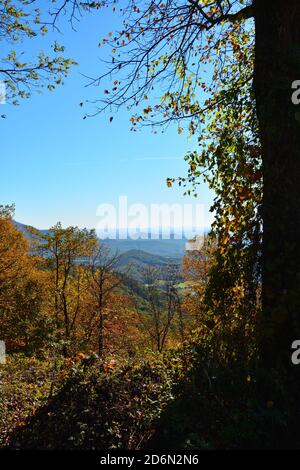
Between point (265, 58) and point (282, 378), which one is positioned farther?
point (265, 58)

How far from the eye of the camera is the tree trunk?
4.58m

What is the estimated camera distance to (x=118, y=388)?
4.79m

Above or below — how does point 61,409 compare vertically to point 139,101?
below

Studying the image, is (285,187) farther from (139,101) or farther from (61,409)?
(61,409)

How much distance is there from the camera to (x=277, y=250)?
4.79 m

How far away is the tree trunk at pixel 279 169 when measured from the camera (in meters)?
4.58

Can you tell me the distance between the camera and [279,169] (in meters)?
4.81

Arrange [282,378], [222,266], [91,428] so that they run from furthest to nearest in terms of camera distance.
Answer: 1. [222,266]
2. [282,378]
3. [91,428]

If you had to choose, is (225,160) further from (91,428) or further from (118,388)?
(91,428)
